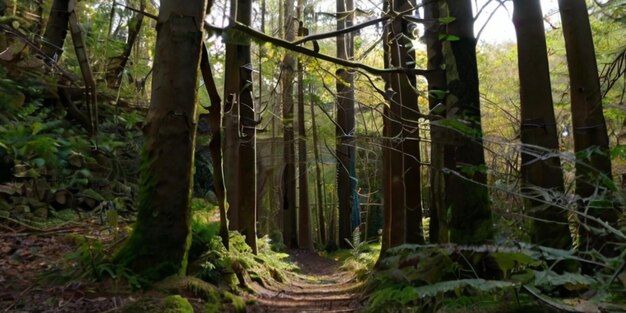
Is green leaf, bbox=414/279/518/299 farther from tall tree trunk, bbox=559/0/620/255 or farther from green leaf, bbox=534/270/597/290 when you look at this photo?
tall tree trunk, bbox=559/0/620/255

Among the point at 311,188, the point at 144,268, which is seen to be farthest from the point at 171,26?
the point at 311,188

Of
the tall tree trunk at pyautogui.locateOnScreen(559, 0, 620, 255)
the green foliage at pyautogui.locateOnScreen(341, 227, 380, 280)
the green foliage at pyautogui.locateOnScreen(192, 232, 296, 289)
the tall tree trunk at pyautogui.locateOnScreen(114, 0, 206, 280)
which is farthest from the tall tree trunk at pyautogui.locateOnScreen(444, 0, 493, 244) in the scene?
the green foliage at pyautogui.locateOnScreen(341, 227, 380, 280)

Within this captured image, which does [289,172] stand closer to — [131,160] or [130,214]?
[131,160]

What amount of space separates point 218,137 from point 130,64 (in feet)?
33.9

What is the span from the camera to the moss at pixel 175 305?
4203 millimetres

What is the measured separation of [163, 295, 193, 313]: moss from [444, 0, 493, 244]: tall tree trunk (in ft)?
9.33

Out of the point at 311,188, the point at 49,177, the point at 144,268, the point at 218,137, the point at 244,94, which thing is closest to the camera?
the point at 144,268

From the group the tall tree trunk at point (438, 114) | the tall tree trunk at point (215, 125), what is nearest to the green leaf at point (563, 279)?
the tall tree trunk at point (438, 114)

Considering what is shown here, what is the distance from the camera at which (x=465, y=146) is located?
5195 millimetres

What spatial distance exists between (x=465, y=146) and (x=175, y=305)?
3.32 metres

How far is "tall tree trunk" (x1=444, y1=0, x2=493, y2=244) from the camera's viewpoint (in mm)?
5133

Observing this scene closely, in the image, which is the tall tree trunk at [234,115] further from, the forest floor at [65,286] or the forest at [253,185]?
the forest floor at [65,286]

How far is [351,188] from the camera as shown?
21625 mm

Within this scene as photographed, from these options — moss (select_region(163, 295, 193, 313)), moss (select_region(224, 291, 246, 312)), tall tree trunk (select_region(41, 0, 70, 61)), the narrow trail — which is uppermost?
tall tree trunk (select_region(41, 0, 70, 61))
